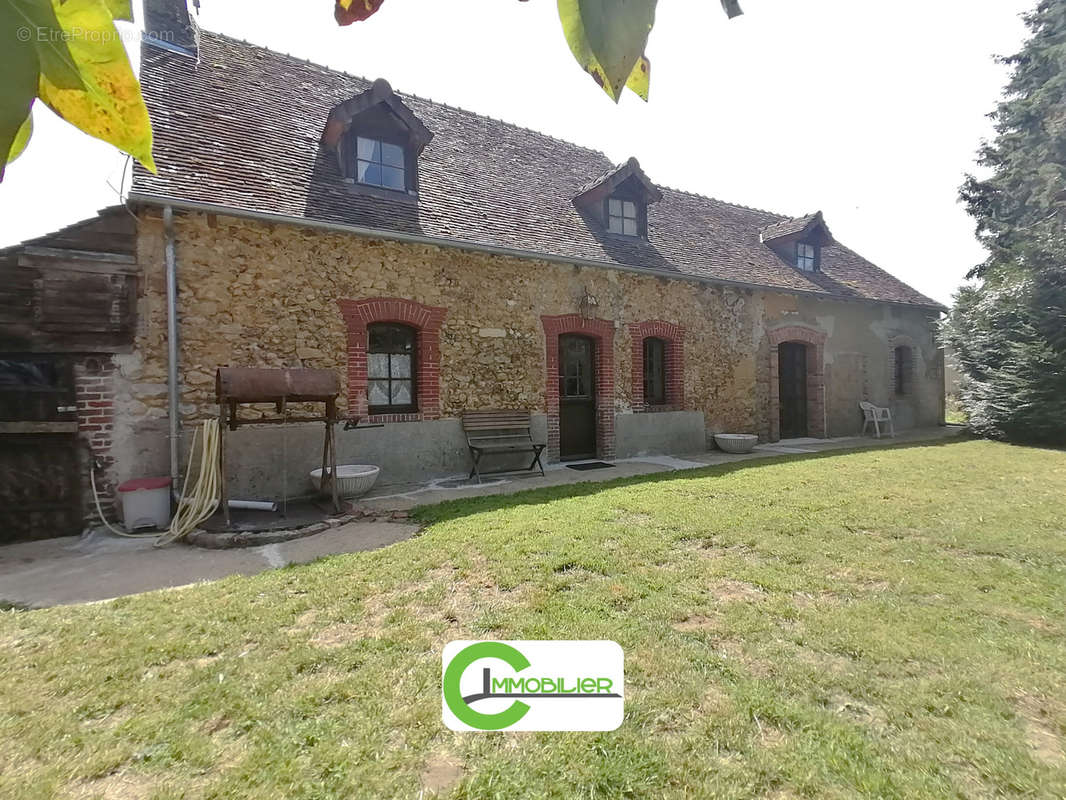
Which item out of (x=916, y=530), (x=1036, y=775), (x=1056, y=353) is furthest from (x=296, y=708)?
(x=1056, y=353)

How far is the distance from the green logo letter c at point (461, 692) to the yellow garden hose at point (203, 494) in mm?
4408

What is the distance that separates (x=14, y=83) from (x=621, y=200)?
11945 mm

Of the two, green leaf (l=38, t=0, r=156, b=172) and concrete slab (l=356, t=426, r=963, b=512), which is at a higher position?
green leaf (l=38, t=0, r=156, b=172)

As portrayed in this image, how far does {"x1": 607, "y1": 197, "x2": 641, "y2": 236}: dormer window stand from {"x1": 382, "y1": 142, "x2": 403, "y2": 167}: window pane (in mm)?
4705

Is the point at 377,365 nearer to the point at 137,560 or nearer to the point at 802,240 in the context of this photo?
the point at 137,560

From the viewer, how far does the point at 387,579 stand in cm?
400

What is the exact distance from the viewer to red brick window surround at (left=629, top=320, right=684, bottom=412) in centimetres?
1027

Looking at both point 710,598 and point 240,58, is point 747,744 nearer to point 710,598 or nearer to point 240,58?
point 710,598

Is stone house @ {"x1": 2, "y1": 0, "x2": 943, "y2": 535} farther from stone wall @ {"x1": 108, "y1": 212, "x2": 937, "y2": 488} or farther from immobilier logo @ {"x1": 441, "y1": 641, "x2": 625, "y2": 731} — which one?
immobilier logo @ {"x1": 441, "y1": 641, "x2": 625, "y2": 731}

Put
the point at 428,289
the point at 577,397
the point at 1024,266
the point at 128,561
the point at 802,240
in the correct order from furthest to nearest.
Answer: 1. the point at 802,240
2. the point at 1024,266
3. the point at 577,397
4. the point at 428,289
5. the point at 128,561

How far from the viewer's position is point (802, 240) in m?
13.9

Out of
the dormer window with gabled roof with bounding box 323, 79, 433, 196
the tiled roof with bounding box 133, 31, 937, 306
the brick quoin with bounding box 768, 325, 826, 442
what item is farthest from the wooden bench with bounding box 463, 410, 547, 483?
the brick quoin with bounding box 768, 325, 826, 442

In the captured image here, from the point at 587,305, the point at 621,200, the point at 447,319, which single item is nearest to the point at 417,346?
the point at 447,319

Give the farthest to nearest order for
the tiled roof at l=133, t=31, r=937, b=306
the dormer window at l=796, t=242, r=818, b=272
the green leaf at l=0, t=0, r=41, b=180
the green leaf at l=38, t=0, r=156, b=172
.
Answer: the dormer window at l=796, t=242, r=818, b=272 → the tiled roof at l=133, t=31, r=937, b=306 → the green leaf at l=38, t=0, r=156, b=172 → the green leaf at l=0, t=0, r=41, b=180
